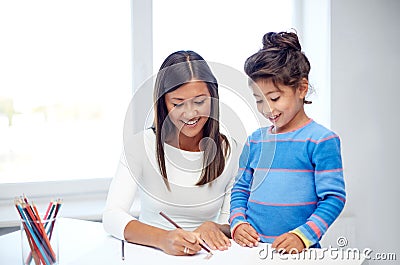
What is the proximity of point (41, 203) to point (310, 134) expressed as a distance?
43.9 inches

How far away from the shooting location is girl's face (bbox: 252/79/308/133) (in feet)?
4.05

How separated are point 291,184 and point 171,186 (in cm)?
32

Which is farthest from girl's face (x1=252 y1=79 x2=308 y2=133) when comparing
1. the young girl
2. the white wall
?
the white wall

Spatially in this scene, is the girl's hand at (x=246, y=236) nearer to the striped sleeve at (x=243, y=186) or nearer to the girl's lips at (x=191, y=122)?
the striped sleeve at (x=243, y=186)

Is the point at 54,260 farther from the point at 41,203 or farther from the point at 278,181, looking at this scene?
the point at 41,203

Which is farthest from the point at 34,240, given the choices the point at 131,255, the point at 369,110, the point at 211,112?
the point at 369,110

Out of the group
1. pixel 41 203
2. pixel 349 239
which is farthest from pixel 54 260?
pixel 349 239

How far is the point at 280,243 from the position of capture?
113 centimetres

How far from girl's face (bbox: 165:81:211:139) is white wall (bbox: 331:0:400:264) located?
38.0 inches

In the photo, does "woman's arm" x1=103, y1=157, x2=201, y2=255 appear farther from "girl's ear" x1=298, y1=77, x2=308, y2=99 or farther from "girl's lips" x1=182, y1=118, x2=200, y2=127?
"girl's ear" x1=298, y1=77, x2=308, y2=99

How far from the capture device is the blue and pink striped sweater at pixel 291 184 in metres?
1.17

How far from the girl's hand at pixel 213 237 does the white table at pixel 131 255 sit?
2cm

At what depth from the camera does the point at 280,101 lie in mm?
1246

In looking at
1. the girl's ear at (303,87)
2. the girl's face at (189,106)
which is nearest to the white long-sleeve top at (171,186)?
the girl's face at (189,106)
